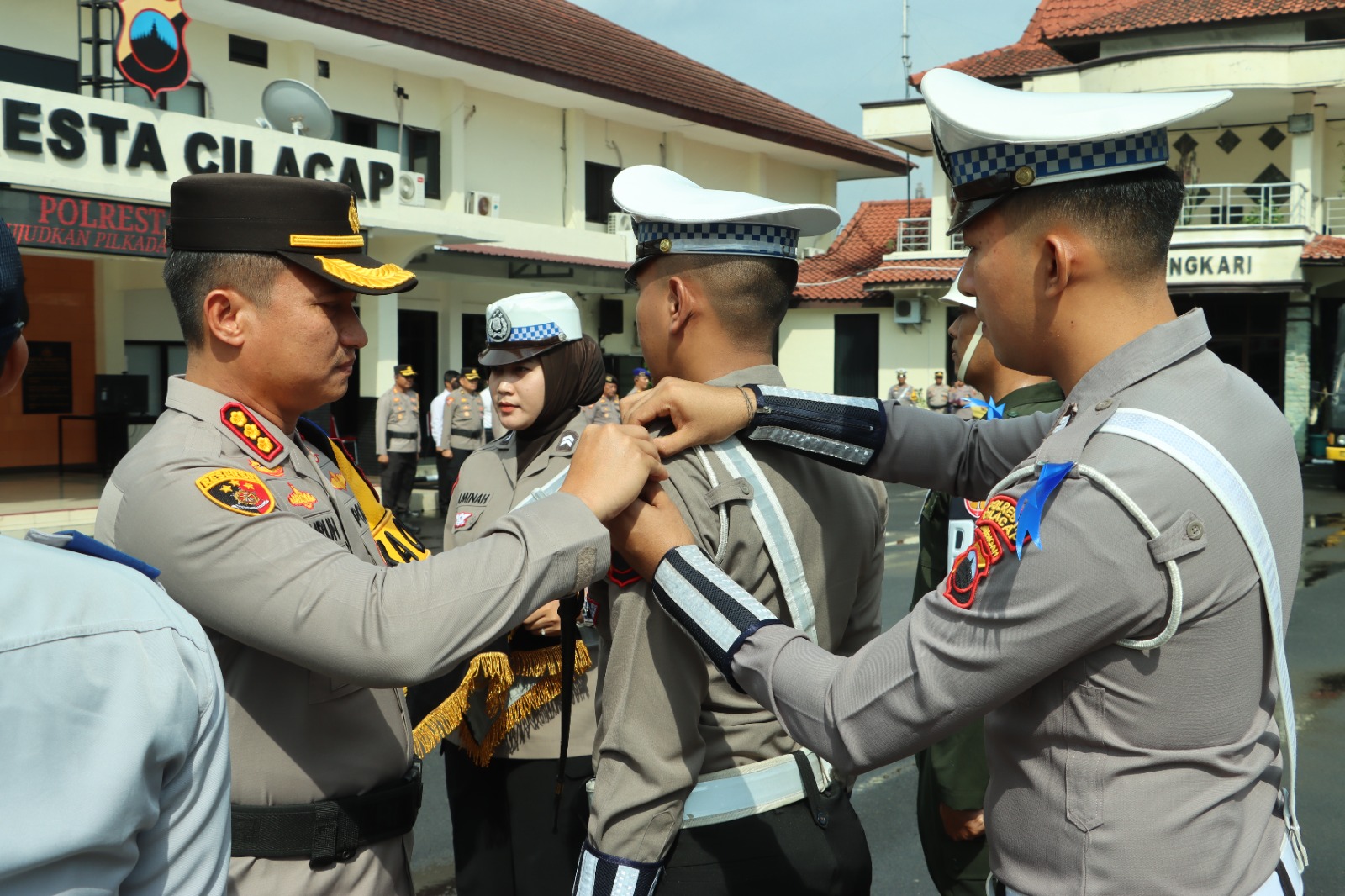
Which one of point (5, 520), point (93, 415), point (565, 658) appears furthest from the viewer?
point (93, 415)

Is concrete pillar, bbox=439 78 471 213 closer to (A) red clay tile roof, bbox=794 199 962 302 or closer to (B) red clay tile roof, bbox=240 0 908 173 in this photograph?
(B) red clay tile roof, bbox=240 0 908 173

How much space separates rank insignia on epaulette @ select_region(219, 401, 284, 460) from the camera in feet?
6.72

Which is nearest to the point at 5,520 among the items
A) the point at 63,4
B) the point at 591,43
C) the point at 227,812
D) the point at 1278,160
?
the point at 63,4

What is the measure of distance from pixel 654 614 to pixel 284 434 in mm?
Result: 851

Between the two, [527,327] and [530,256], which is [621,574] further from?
[530,256]

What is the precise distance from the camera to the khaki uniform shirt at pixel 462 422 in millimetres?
13359

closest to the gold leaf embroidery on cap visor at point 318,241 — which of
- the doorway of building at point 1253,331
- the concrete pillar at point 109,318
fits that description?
the concrete pillar at point 109,318

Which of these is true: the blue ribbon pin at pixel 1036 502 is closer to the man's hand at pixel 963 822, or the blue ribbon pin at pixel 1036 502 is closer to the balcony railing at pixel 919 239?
the man's hand at pixel 963 822

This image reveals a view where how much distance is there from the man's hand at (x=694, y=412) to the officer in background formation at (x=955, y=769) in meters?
0.79

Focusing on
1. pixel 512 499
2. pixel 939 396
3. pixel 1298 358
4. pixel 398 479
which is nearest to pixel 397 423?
pixel 398 479

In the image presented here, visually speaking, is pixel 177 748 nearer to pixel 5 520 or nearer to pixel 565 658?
pixel 565 658

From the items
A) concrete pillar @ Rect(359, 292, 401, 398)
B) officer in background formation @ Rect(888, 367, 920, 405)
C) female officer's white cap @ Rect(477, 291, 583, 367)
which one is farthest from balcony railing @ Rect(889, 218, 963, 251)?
female officer's white cap @ Rect(477, 291, 583, 367)

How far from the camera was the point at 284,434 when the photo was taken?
7.22 feet

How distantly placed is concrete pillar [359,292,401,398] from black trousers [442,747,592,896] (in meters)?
14.8
